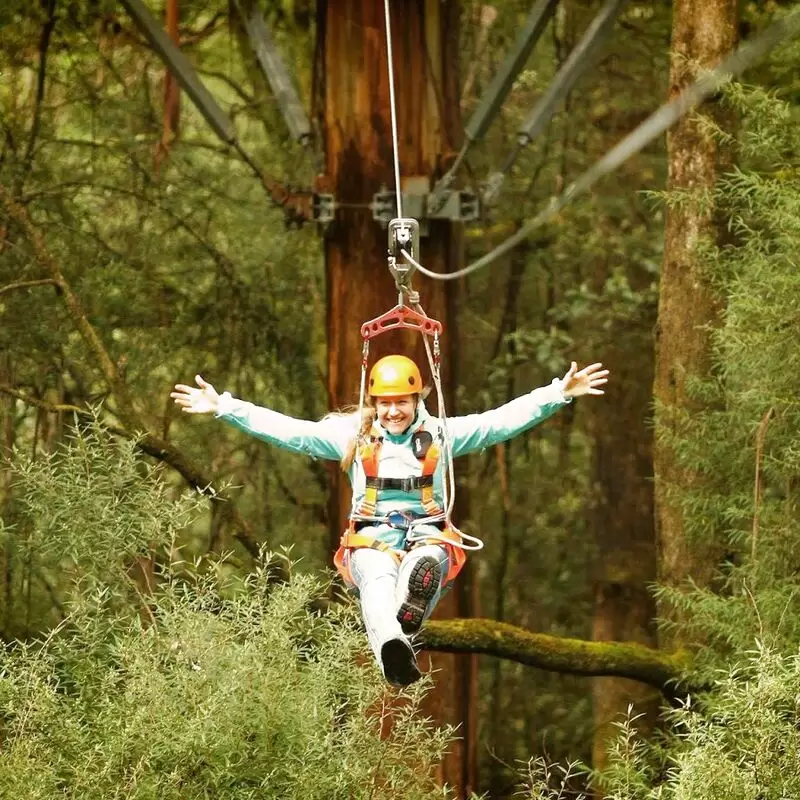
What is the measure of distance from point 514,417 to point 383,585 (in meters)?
0.83

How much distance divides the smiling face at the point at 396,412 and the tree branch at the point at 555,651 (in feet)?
7.22

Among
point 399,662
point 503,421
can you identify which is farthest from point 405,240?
point 399,662

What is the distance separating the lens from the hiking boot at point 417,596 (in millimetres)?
6027

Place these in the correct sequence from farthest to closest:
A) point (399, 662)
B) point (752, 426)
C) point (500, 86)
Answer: point (752, 426), point (500, 86), point (399, 662)

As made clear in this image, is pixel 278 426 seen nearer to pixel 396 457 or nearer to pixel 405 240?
pixel 396 457

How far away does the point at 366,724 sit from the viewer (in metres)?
8.30

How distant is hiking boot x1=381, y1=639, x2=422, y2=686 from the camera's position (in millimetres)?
5930

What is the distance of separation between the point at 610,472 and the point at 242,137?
3691 millimetres

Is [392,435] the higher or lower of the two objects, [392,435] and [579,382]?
the lower

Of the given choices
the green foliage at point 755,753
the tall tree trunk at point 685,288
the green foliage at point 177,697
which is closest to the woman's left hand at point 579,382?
the green foliage at point 755,753

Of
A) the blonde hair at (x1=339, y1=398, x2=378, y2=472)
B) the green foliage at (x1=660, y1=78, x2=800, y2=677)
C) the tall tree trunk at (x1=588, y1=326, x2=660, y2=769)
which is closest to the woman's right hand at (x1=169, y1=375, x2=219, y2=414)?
the blonde hair at (x1=339, y1=398, x2=378, y2=472)

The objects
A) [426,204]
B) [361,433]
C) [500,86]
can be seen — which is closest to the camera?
[361,433]

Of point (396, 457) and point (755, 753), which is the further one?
A: point (755, 753)

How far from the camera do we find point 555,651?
8984mm
